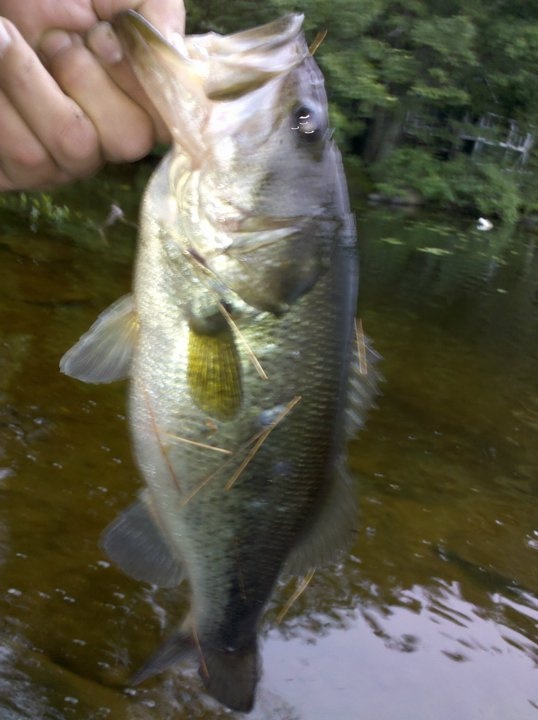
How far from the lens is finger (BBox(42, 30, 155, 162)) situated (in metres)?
1.52

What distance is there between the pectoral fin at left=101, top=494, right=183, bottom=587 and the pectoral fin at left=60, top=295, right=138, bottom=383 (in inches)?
14.6

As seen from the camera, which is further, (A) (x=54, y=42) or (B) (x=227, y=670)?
(B) (x=227, y=670)

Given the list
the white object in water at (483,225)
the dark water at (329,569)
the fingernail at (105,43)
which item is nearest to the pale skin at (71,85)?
the fingernail at (105,43)

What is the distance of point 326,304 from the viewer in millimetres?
1691

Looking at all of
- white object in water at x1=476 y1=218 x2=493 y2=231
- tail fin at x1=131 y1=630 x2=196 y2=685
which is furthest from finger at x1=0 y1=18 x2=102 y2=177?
white object in water at x1=476 y1=218 x2=493 y2=231

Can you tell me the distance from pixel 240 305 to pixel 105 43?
0.57 meters

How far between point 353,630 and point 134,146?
243 cm

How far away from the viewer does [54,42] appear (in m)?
1.53

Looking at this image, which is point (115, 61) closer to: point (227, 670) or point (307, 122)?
point (307, 122)

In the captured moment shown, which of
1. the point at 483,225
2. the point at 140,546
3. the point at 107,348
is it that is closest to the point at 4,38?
the point at 107,348

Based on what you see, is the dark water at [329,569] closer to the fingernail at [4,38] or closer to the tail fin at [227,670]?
the tail fin at [227,670]

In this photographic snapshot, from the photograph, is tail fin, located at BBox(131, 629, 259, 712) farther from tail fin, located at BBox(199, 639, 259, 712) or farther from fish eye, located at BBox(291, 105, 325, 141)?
fish eye, located at BBox(291, 105, 325, 141)

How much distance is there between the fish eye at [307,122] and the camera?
5.38ft

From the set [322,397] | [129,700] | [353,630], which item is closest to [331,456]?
[322,397]
